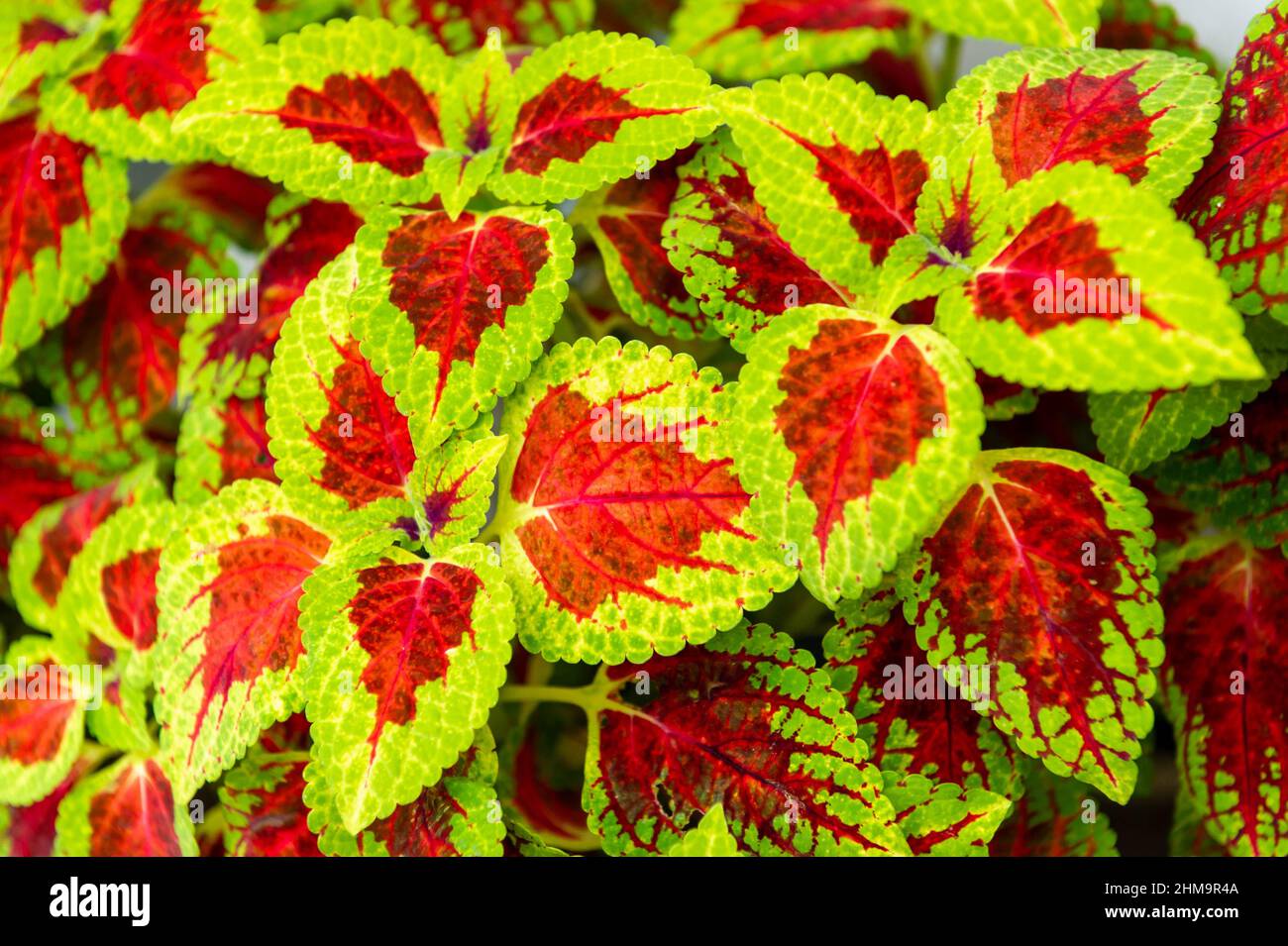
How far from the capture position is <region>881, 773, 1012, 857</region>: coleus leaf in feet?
2.24

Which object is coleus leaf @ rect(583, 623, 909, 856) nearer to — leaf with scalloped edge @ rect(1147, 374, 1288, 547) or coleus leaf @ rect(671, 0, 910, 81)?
leaf with scalloped edge @ rect(1147, 374, 1288, 547)

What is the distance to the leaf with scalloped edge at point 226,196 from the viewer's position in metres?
1.01

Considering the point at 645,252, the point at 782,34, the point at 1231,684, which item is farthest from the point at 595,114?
the point at 1231,684

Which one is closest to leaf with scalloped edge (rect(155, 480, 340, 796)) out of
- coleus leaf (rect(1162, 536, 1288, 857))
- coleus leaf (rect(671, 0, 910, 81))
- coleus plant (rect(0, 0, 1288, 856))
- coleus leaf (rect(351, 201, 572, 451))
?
coleus plant (rect(0, 0, 1288, 856))

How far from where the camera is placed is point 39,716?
0.89 m

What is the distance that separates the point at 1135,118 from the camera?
26.9 inches

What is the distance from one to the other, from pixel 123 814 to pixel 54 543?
0.24 meters

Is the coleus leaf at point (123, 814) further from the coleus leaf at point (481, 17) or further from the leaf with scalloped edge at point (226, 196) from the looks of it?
the coleus leaf at point (481, 17)

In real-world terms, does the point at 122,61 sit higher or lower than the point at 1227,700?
higher

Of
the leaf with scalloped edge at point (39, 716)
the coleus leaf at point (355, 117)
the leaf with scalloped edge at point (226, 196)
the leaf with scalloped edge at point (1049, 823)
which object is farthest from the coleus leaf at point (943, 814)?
the leaf with scalloped edge at point (226, 196)

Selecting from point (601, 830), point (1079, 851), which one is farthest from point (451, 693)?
point (1079, 851)

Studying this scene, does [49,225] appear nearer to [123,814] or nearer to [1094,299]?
[123,814]
